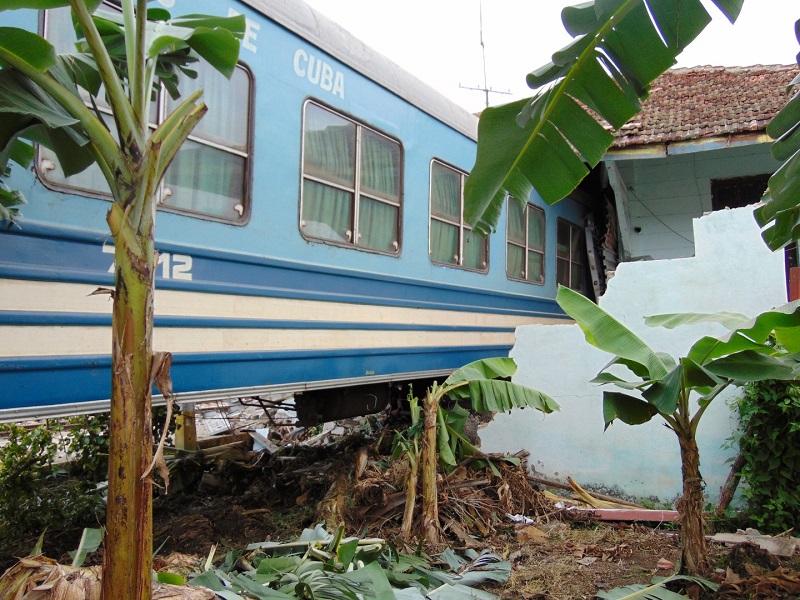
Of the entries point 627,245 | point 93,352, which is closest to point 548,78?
point 93,352

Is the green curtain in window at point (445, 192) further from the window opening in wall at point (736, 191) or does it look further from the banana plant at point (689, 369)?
the window opening in wall at point (736, 191)

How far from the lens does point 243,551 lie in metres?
3.91

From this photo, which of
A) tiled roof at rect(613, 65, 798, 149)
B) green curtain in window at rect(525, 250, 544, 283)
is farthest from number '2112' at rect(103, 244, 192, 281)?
tiled roof at rect(613, 65, 798, 149)

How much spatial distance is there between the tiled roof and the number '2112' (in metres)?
5.51

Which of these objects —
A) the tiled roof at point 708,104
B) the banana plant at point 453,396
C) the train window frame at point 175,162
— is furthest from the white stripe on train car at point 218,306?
A: the tiled roof at point 708,104

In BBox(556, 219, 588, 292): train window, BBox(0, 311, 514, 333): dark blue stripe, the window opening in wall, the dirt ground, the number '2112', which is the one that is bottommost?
the dirt ground

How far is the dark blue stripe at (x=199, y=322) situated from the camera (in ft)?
9.66

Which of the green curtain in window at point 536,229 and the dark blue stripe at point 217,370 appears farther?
the green curtain in window at point 536,229

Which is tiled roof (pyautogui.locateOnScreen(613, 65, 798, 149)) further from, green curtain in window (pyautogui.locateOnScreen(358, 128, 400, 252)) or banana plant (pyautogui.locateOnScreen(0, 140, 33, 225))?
banana plant (pyautogui.locateOnScreen(0, 140, 33, 225))

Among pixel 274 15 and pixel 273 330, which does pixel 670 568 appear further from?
pixel 274 15

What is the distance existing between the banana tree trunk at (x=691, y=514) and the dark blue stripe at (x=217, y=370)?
2.26 metres

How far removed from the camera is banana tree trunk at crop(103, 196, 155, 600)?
1865 mm

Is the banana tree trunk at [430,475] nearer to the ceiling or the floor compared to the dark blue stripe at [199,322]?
nearer to the floor

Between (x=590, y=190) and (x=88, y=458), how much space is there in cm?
709
